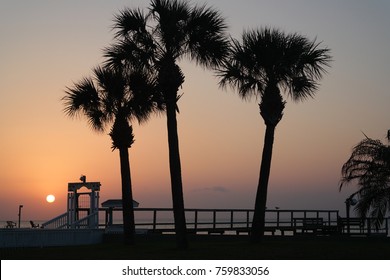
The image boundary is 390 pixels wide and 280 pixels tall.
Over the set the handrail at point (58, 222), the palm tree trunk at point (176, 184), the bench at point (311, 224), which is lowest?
the bench at point (311, 224)

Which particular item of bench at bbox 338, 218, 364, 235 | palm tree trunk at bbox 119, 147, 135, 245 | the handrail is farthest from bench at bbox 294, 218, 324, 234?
the handrail

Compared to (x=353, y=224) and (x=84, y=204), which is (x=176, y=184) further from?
(x=353, y=224)

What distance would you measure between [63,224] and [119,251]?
12067 mm

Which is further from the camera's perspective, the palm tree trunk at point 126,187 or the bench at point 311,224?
the bench at point 311,224

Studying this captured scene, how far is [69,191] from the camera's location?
43219mm

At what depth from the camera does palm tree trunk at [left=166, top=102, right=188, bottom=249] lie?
3041cm

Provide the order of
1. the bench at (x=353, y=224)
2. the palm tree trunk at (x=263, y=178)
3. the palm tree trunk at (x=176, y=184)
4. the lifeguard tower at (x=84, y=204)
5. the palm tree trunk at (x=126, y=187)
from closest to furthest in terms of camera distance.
Answer: the palm tree trunk at (x=176, y=184) → the palm tree trunk at (x=263, y=178) → the palm tree trunk at (x=126, y=187) → the lifeguard tower at (x=84, y=204) → the bench at (x=353, y=224)

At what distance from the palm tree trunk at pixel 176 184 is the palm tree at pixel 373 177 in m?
13.4

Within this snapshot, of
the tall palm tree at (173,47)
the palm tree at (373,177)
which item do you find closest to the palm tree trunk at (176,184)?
the tall palm tree at (173,47)

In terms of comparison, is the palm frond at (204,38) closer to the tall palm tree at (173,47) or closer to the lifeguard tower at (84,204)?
the tall palm tree at (173,47)

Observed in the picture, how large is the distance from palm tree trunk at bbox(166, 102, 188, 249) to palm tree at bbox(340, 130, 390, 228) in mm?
13387

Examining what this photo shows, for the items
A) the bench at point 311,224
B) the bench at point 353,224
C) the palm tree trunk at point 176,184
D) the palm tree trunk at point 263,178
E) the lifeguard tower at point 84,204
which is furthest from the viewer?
the bench at point 311,224

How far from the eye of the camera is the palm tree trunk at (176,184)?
99.8 feet
